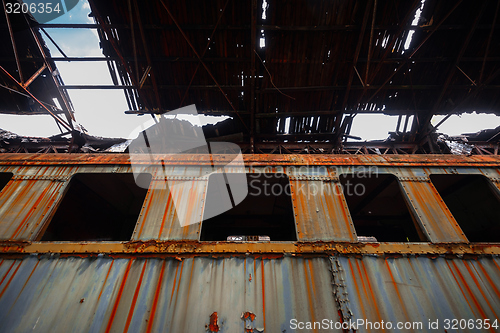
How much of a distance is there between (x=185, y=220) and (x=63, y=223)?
210 inches

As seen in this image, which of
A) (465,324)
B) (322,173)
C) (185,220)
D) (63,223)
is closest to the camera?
(465,324)

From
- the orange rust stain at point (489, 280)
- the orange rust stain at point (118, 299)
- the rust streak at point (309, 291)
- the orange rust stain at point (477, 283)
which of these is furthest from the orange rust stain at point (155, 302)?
the orange rust stain at point (489, 280)

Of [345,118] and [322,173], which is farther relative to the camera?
[345,118]

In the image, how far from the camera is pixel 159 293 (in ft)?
11.9

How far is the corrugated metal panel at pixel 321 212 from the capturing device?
4422 millimetres

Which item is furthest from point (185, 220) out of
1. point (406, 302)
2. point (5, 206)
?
point (406, 302)

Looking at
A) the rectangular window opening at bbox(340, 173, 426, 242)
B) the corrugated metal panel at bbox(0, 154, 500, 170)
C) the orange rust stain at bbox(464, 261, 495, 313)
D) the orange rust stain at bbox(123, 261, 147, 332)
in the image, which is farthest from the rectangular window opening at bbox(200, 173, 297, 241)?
the orange rust stain at bbox(464, 261, 495, 313)

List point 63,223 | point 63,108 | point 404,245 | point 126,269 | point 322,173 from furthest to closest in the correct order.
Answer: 1. point 63,108
2. point 63,223
3. point 322,173
4. point 404,245
5. point 126,269

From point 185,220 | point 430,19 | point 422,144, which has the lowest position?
point 185,220

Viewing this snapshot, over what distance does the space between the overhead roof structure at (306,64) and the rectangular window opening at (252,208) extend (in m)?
2.06

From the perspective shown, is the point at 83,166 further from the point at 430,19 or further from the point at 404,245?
the point at 430,19

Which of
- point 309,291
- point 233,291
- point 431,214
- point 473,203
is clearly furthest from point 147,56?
point 473,203

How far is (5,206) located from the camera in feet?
15.1

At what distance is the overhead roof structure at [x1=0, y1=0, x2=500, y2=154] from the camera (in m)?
6.20
